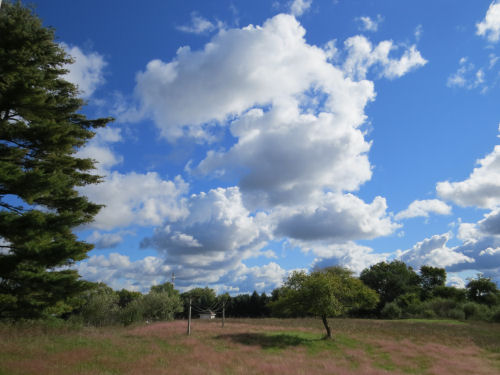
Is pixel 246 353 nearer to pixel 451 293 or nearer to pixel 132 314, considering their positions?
pixel 132 314

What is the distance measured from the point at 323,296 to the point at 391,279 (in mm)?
72564

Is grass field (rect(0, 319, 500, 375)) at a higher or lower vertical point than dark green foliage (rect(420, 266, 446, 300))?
lower

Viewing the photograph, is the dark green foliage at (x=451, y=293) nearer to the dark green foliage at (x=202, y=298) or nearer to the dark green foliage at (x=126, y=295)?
the dark green foliage at (x=202, y=298)

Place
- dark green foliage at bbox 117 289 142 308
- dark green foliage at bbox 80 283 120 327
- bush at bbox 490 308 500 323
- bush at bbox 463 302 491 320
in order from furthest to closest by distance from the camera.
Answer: dark green foliage at bbox 117 289 142 308 → bush at bbox 463 302 491 320 → dark green foliage at bbox 80 283 120 327 → bush at bbox 490 308 500 323

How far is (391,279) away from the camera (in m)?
92.6

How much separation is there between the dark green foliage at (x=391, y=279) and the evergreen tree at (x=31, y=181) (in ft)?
293

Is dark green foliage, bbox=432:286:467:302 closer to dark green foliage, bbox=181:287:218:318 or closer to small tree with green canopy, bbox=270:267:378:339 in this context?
small tree with green canopy, bbox=270:267:378:339

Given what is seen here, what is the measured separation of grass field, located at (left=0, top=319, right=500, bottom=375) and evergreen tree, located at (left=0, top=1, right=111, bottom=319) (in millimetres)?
3553

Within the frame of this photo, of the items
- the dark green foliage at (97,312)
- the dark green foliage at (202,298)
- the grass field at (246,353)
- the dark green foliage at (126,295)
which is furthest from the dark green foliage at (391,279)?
the dark green foliage at (126,295)

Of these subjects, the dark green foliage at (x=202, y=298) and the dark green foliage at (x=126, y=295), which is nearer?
the dark green foliage at (x=126, y=295)

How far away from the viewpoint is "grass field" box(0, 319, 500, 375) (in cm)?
1716

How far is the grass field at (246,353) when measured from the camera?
17156 mm

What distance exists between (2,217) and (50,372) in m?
7.59

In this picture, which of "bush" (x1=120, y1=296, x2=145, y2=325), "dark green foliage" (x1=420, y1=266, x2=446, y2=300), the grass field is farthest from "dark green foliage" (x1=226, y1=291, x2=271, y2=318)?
the grass field
